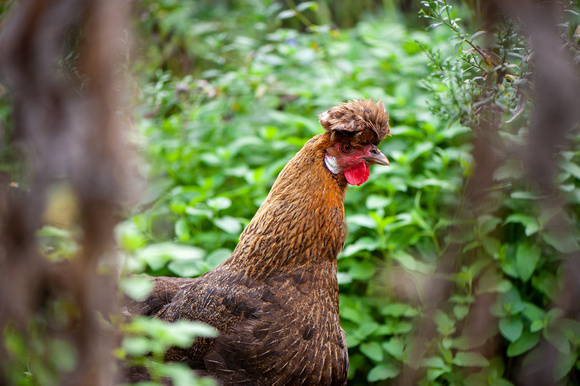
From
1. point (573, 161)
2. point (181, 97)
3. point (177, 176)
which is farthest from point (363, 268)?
point (181, 97)

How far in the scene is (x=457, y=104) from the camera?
7.47ft

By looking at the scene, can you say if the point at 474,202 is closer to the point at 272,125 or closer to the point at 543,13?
the point at 543,13

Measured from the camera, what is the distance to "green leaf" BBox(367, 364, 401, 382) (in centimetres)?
263

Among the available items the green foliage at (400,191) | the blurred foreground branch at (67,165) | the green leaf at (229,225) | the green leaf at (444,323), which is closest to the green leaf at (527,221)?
the green foliage at (400,191)

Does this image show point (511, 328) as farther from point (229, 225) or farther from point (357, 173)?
point (229, 225)

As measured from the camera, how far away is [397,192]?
3436mm

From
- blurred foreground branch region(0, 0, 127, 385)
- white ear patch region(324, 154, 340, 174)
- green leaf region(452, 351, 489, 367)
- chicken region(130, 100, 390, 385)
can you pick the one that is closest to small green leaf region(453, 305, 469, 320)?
green leaf region(452, 351, 489, 367)

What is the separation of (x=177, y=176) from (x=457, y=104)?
2.28 m

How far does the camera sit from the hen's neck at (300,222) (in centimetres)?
214

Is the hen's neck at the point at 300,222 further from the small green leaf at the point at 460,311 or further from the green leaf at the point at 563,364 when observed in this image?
the green leaf at the point at 563,364

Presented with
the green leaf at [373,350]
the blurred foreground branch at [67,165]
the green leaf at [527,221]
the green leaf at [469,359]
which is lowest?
the green leaf at [373,350]

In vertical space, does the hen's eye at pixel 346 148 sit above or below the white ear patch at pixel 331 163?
above

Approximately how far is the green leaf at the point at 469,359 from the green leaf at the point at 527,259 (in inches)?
19.1

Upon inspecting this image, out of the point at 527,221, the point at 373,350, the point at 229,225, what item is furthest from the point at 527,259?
the point at 229,225
